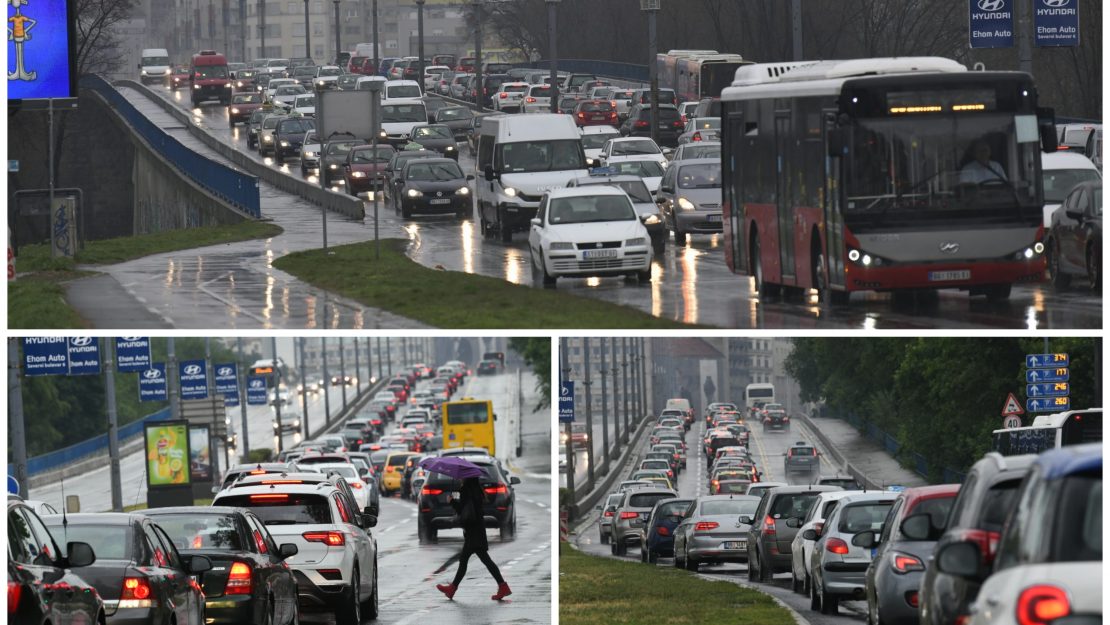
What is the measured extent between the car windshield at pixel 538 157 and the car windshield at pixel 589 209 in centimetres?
997

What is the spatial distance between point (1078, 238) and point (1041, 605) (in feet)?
66.6

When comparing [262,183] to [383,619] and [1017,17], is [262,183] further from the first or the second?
[383,619]

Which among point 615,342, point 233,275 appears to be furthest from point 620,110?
point 233,275

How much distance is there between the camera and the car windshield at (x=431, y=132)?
7125 cm

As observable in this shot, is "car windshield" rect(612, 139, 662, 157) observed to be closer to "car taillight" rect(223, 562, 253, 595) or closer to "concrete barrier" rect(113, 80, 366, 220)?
"concrete barrier" rect(113, 80, 366, 220)

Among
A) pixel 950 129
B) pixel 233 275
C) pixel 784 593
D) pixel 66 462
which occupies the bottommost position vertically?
pixel 66 462

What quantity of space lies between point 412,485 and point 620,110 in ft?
126

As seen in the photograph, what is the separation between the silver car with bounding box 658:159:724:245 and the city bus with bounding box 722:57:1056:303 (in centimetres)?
1519

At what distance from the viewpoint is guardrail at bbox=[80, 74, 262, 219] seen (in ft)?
188

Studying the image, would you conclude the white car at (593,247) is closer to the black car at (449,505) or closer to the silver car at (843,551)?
the black car at (449,505)

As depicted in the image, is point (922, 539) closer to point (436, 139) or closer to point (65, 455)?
point (436, 139)

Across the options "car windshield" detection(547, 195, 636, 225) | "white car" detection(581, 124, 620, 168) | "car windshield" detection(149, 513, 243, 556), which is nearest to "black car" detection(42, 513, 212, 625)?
"car windshield" detection(149, 513, 243, 556)

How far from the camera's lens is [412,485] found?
185 feet

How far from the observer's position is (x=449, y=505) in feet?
112
